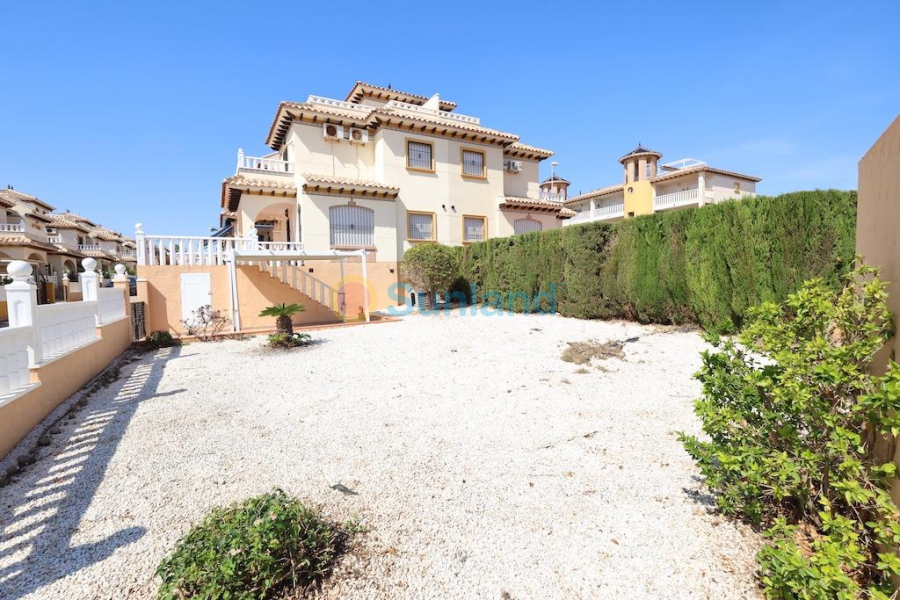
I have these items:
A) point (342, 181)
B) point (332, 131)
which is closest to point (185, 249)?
point (342, 181)

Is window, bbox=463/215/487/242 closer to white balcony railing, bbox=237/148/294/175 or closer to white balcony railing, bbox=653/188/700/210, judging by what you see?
white balcony railing, bbox=237/148/294/175

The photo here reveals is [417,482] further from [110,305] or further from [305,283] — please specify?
[305,283]

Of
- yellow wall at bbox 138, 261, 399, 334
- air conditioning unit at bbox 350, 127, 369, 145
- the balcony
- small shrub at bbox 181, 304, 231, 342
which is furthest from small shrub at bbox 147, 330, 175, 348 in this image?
the balcony

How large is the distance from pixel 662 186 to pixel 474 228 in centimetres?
2345

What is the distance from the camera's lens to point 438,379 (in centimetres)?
657

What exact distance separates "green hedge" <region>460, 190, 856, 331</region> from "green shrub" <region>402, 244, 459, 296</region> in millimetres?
3126

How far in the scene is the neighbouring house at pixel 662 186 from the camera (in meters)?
32.4

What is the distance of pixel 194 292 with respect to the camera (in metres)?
12.3

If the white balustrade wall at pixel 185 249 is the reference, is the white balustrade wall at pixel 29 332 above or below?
below

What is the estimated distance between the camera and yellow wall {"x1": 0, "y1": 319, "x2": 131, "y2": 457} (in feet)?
12.9

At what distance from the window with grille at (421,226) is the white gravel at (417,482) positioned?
13.7 meters

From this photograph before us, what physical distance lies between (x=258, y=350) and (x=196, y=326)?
4.19 metres

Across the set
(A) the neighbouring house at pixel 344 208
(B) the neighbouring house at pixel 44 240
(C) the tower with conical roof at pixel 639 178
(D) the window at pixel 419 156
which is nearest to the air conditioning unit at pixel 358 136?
(A) the neighbouring house at pixel 344 208

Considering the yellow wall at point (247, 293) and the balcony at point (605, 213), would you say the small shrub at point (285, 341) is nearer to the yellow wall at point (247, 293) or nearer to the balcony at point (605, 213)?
the yellow wall at point (247, 293)
